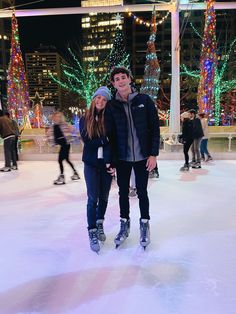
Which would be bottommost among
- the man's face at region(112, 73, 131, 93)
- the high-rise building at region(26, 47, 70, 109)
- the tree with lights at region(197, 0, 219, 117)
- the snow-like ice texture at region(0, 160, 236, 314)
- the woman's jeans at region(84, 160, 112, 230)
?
the snow-like ice texture at region(0, 160, 236, 314)

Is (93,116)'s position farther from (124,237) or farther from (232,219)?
(232,219)

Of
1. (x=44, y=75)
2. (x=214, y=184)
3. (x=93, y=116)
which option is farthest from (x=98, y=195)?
(x=44, y=75)

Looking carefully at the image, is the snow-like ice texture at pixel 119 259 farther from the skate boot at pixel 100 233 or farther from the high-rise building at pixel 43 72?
the high-rise building at pixel 43 72

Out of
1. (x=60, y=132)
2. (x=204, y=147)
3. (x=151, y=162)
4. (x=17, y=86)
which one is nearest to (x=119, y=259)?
(x=151, y=162)

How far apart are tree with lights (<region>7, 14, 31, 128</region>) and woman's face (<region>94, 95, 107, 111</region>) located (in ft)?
23.9

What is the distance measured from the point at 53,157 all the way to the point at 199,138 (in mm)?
3527

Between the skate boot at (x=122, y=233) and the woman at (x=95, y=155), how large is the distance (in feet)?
0.56

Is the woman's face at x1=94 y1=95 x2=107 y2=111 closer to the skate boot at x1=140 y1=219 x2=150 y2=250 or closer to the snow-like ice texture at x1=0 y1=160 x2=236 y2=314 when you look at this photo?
the skate boot at x1=140 y1=219 x2=150 y2=250

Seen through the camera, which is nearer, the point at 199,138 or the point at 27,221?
the point at 27,221

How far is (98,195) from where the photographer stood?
8.69 feet

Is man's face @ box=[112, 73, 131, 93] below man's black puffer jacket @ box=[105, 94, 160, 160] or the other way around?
the other way around

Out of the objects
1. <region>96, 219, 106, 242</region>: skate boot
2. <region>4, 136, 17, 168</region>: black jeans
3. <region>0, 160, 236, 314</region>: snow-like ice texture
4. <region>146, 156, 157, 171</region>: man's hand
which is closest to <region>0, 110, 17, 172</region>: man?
<region>4, 136, 17, 168</region>: black jeans

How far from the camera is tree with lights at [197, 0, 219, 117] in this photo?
775 cm

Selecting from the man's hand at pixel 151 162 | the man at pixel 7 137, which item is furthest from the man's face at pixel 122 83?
the man at pixel 7 137
